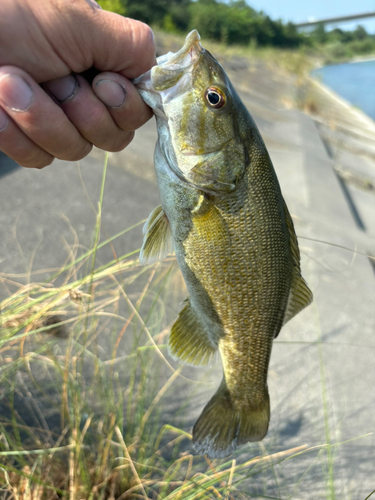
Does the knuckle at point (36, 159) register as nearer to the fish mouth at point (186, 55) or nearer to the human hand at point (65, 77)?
the human hand at point (65, 77)

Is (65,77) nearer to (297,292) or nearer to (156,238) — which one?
(156,238)

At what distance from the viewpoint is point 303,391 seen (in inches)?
114

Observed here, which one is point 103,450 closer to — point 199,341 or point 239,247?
point 199,341

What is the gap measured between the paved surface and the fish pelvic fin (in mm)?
359

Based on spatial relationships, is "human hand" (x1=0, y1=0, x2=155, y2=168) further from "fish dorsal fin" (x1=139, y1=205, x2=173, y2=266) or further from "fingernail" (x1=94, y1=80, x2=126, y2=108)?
"fish dorsal fin" (x1=139, y1=205, x2=173, y2=266)

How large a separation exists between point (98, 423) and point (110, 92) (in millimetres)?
1973

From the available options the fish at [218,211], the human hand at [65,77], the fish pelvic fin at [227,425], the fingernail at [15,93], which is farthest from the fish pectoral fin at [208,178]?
the fish pelvic fin at [227,425]

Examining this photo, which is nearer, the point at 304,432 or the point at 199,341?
the point at 199,341

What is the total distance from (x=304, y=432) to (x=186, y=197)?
2016 millimetres

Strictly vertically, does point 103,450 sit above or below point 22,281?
below

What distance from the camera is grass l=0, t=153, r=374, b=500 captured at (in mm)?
2012

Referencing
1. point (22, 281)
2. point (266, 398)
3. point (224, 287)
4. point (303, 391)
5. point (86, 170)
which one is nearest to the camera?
point (224, 287)

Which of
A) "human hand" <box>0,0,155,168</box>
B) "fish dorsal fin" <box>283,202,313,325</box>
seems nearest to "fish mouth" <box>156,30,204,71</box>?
"human hand" <box>0,0,155,168</box>

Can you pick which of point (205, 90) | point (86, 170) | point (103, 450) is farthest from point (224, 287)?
point (86, 170)
